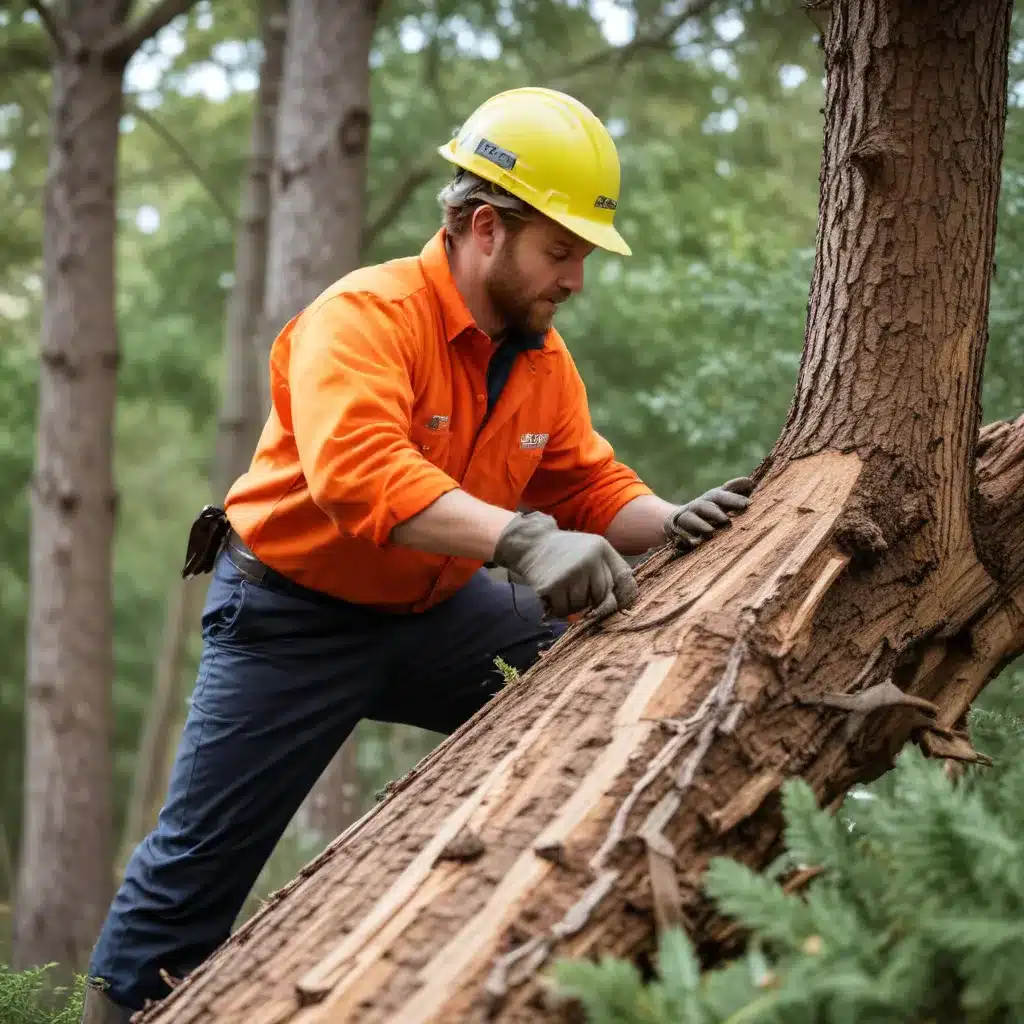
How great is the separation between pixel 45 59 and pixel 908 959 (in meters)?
9.59

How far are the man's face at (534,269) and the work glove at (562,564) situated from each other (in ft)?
2.53

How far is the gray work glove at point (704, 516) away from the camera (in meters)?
3.13

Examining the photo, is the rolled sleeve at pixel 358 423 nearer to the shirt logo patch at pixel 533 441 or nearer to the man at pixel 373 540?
the man at pixel 373 540

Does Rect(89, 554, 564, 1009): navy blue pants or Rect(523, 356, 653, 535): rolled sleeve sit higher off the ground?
Rect(523, 356, 653, 535): rolled sleeve

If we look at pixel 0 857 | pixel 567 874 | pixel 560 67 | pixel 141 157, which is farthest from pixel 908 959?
pixel 0 857

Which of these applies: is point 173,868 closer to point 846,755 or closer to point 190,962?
point 190,962

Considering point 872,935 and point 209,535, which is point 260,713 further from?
point 872,935

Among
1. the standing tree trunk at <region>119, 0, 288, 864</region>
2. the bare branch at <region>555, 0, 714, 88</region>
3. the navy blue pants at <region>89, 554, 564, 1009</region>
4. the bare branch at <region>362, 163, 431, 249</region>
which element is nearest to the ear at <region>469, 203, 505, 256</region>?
the navy blue pants at <region>89, 554, 564, 1009</region>

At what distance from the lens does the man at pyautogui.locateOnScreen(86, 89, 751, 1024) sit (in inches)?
122

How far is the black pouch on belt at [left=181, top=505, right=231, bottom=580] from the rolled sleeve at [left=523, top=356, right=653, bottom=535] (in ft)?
3.28

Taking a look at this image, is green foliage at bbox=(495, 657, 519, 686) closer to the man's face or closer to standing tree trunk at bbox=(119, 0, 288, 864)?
the man's face

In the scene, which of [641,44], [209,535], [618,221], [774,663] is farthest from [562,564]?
[618,221]

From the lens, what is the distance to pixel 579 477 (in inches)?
153

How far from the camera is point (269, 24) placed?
1020cm
